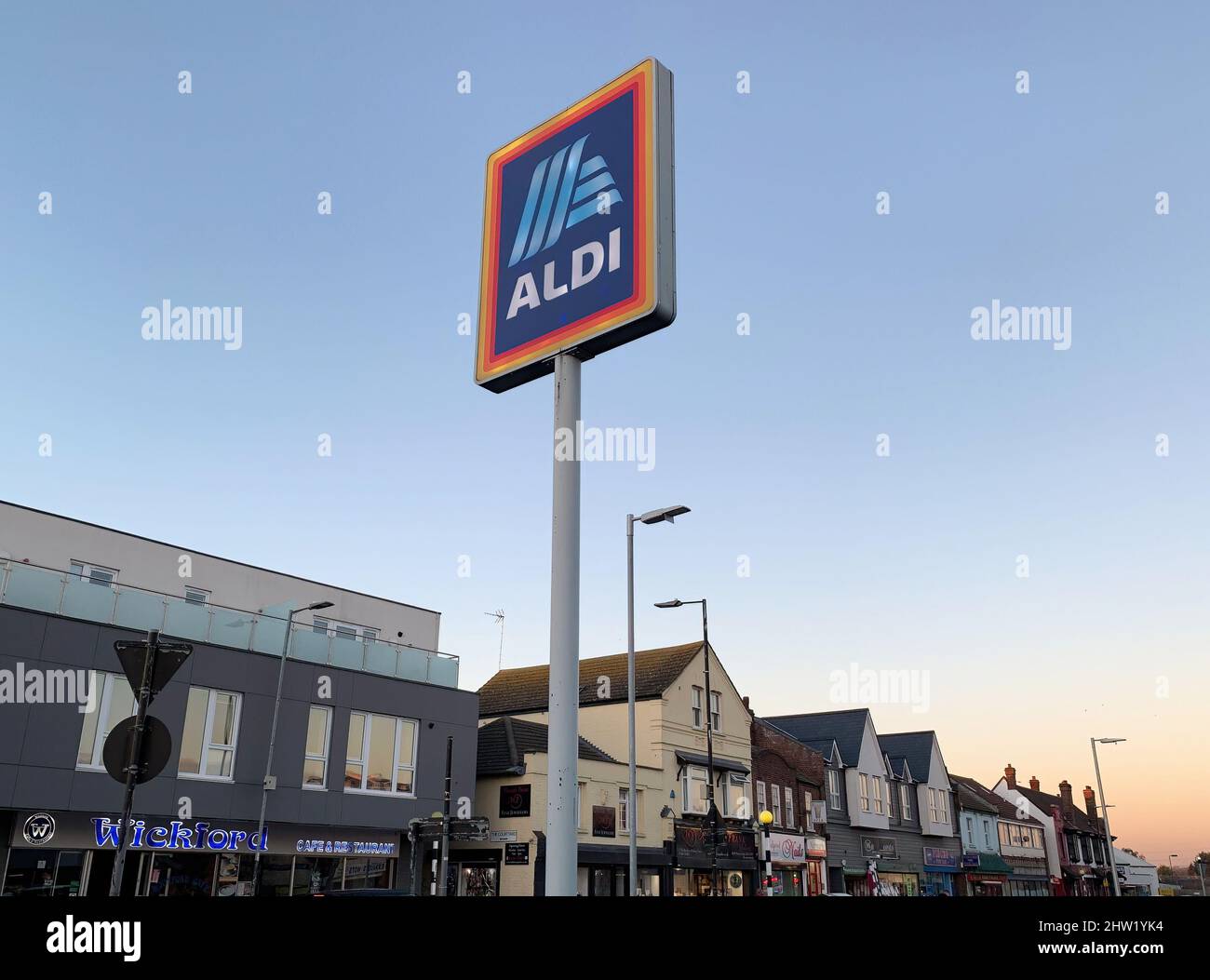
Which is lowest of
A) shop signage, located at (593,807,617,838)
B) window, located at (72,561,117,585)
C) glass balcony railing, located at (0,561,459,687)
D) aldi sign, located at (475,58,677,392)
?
shop signage, located at (593,807,617,838)

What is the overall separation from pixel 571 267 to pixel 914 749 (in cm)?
6402

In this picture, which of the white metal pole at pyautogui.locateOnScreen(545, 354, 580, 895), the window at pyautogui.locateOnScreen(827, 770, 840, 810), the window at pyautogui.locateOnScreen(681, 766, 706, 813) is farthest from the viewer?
the window at pyautogui.locateOnScreen(827, 770, 840, 810)

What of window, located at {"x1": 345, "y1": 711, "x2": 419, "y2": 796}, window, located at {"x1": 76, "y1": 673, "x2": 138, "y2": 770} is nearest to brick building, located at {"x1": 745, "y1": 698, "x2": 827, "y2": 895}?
window, located at {"x1": 345, "y1": 711, "x2": 419, "y2": 796}

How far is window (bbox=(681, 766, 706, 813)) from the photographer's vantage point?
3991cm

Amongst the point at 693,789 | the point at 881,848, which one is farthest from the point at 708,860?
the point at 881,848

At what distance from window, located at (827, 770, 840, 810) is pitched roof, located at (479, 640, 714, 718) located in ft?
37.6

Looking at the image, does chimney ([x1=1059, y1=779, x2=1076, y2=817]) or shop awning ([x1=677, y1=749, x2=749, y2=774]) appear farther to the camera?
chimney ([x1=1059, y1=779, x2=1076, y2=817])

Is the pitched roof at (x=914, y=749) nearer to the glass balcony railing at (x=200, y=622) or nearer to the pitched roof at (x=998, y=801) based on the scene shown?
the pitched roof at (x=998, y=801)

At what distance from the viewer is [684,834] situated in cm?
3844

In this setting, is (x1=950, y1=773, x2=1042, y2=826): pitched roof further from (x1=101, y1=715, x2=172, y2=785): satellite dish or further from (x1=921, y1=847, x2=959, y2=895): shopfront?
(x1=101, y1=715, x2=172, y2=785): satellite dish
